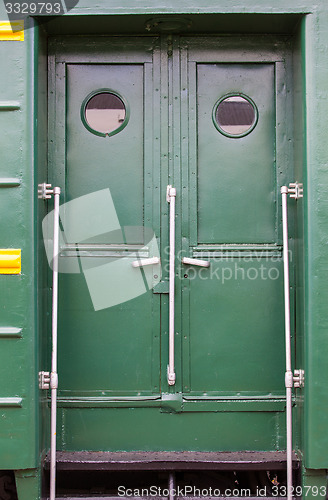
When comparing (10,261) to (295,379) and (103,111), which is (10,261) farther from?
(295,379)

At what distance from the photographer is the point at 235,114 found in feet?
9.93

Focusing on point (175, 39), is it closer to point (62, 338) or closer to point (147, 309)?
point (147, 309)

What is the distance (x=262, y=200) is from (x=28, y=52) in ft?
5.32

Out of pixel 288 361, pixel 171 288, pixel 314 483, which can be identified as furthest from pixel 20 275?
pixel 314 483

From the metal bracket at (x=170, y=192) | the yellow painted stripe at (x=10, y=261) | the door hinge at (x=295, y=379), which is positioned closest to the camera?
the yellow painted stripe at (x=10, y=261)

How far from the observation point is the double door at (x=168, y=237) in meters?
2.95

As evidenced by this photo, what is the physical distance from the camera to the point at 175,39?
298 centimetres

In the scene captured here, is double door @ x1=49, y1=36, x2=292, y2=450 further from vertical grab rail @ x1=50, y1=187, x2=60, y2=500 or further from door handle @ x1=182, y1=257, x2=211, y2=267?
vertical grab rail @ x1=50, y1=187, x2=60, y2=500

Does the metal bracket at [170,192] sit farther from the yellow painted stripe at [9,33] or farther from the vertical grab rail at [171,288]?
the yellow painted stripe at [9,33]

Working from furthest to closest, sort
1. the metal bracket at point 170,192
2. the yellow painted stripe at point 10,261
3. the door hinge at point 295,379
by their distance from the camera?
the metal bracket at point 170,192, the door hinge at point 295,379, the yellow painted stripe at point 10,261

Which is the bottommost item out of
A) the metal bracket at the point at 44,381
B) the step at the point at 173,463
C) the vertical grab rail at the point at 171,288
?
the step at the point at 173,463

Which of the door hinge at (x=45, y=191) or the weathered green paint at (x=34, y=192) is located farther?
the door hinge at (x=45, y=191)
